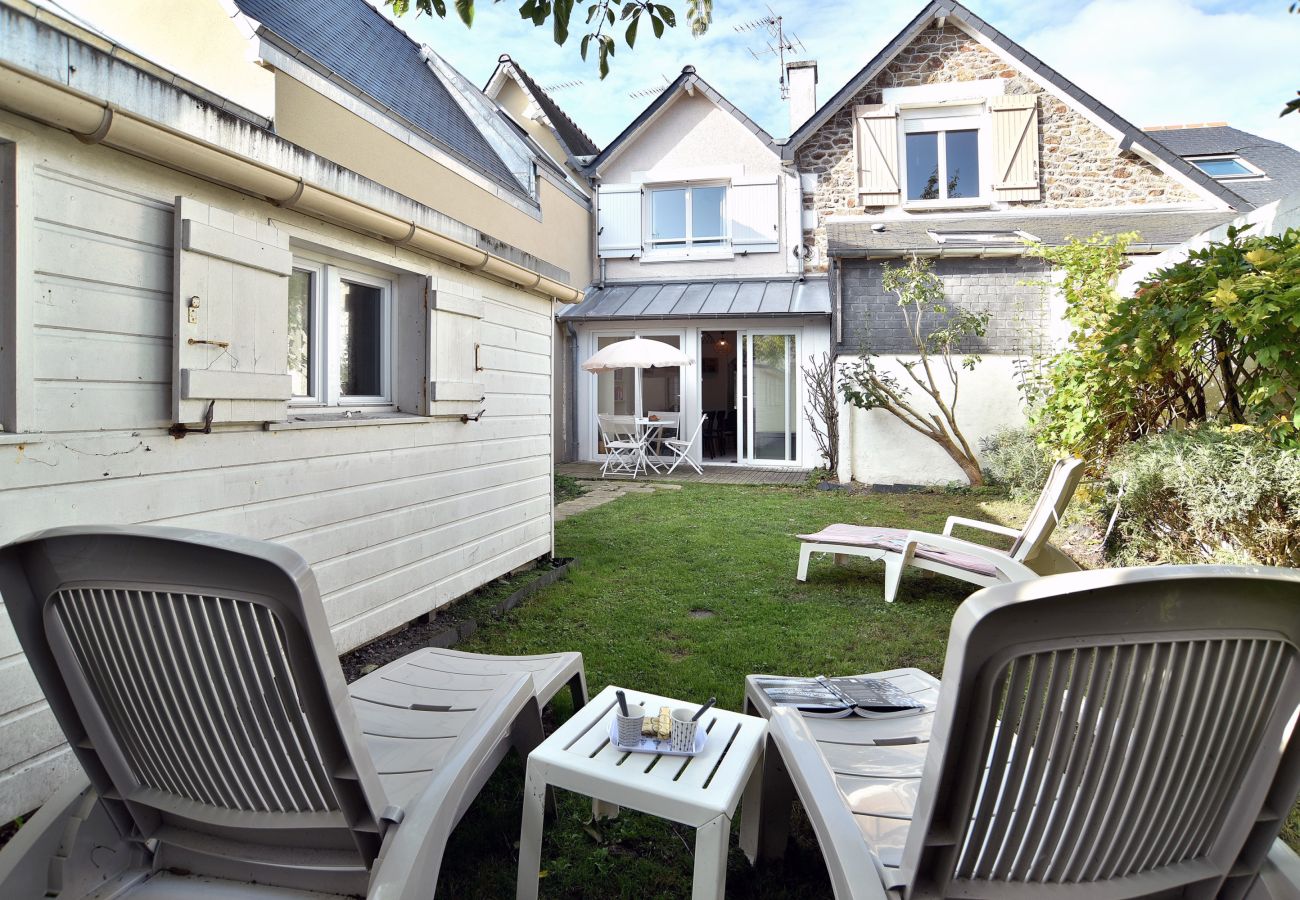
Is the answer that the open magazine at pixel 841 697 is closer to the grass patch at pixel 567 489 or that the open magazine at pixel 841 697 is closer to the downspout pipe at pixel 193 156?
the downspout pipe at pixel 193 156

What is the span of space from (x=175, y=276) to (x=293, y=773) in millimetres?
2044

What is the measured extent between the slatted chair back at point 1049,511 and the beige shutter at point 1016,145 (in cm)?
909

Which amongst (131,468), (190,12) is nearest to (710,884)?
(131,468)

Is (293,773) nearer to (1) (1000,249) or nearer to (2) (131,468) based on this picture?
(2) (131,468)

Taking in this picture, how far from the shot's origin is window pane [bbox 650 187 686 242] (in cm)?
1396

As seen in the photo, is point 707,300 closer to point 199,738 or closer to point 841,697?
point 841,697

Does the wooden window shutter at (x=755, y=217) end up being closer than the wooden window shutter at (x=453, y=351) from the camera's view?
No

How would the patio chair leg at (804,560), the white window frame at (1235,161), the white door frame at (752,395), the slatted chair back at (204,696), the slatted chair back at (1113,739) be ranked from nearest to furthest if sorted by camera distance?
the slatted chair back at (1113,739), the slatted chair back at (204,696), the patio chair leg at (804,560), the white door frame at (752,395), the white window frame at (1235,161)

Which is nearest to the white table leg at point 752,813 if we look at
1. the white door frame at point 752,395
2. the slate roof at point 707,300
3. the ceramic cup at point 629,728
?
the ceramic cup at point 629,728

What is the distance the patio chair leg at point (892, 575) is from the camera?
4.97m

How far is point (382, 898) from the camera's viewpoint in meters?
1.40

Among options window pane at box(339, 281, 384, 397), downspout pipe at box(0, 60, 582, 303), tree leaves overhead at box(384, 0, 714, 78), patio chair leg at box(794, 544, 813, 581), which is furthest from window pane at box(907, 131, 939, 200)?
window pane at box(339, 281, 384, 397)

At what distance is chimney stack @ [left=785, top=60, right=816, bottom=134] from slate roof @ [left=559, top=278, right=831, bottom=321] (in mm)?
3958

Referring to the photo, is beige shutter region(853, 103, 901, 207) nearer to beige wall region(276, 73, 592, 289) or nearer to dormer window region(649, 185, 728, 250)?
dormer window region(649, 185, 728, 250)
